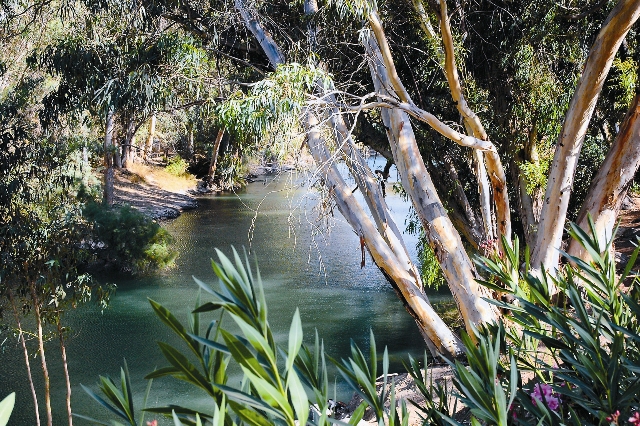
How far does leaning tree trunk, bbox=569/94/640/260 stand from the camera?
4.76 metres

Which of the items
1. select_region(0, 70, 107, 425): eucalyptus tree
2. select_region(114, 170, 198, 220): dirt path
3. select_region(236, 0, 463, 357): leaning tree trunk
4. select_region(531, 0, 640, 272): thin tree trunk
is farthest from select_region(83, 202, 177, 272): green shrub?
select_region(531, 0, 640, 272): thin tree trunk

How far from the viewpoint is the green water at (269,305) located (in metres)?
6.72

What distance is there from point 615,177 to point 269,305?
5317 mm

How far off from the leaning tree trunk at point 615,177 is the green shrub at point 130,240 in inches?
289

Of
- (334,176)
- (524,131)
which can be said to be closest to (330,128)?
(334,176)

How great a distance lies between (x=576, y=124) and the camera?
15.7 ft

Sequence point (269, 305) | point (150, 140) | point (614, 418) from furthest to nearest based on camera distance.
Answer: point (150, 140) → point (269, 305) → point (614, 418)

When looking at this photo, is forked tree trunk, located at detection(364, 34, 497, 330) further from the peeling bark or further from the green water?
the green water

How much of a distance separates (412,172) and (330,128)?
677 millimetres

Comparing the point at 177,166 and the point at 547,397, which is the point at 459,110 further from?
the point at 177,166

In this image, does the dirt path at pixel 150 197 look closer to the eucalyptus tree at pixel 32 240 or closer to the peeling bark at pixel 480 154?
the eucalyptus tree at pixel 32 240

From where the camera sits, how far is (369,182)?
17.2 feet

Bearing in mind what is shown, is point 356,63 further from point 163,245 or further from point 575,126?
point 163,245

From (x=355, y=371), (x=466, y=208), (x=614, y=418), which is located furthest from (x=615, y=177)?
(x=355, y=371)
